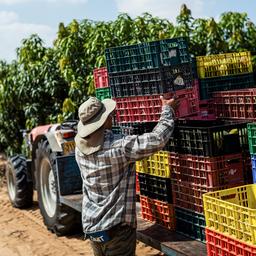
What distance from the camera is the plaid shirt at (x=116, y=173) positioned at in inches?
152

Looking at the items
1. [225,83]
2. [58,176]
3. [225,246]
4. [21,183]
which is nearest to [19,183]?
[21,183]

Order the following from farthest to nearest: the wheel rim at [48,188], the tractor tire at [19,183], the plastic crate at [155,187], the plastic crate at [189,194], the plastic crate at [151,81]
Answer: the tractor tire at [19,183], the wheel rim at [48,188], the plastic crate at [151,81], the plastic crate at [155,187], the plastic crate at [189,194]

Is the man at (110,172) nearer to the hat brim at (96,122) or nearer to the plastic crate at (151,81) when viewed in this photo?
the hat brim at (96,122)

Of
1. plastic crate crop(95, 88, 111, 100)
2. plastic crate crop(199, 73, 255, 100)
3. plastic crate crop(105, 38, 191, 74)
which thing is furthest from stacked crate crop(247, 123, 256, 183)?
plastic crate crop(95, 88, 111, 100)

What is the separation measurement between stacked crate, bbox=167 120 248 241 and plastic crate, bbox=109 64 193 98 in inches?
19.0

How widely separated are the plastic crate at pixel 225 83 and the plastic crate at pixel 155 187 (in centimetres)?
145

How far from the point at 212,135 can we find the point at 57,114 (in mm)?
7777

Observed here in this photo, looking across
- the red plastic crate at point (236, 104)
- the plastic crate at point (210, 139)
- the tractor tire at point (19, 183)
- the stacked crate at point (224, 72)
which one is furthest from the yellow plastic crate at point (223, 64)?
the tractor tire at point (19, 183)

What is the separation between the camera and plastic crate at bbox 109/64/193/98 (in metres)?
4.71

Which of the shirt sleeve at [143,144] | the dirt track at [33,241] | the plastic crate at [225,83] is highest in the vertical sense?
the plastic crate at [225,83]

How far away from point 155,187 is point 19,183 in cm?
449

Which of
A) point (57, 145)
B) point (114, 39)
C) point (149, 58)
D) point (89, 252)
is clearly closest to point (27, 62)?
point (114, 39)

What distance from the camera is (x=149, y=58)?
4758 millimetres

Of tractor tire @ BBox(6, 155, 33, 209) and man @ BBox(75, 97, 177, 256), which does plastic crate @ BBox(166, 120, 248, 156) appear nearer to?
man @ BBox(75, 97, 177, 256)
